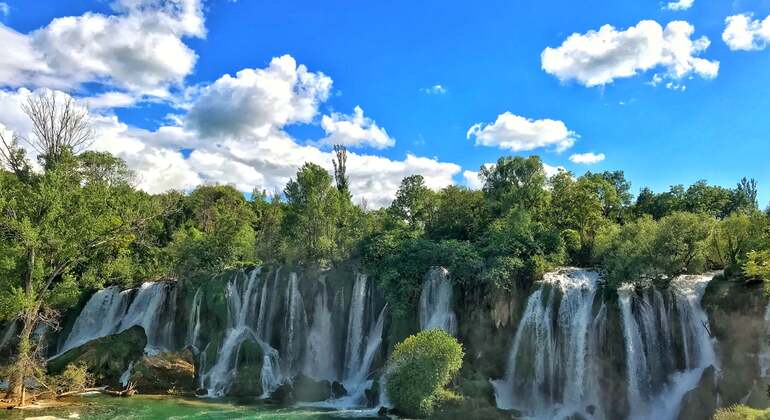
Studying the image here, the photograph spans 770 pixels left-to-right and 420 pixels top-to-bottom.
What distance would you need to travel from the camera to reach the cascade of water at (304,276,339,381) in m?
33.4

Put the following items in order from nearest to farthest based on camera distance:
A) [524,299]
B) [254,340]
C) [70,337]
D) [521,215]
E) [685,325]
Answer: [685,325] → [524,299] → [521,215] → [254,340] → [70,337]

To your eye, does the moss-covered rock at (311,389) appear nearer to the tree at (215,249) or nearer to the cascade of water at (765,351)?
the tree at (215,249)

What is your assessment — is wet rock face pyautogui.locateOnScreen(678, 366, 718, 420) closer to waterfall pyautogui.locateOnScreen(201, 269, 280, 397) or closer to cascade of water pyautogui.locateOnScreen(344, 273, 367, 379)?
cascade of water pyautogui.locateOnScreen(344, 273, 367, 379)

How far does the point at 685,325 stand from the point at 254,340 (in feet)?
75.3

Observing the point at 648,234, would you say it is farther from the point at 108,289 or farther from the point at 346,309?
the point at 108,289

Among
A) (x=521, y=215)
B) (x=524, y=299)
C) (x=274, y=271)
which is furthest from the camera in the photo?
(x=274, y=271)

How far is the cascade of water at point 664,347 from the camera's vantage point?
74.4 feet

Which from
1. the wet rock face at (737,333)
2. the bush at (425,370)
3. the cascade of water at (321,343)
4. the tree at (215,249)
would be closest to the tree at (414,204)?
the cascade of water at (321,343)

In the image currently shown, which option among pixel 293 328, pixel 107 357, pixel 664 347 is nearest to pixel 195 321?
pixel 107 357

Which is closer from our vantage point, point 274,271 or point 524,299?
point 524,299

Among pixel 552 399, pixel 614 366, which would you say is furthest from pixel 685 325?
pixel 552 399

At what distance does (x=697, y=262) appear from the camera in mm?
26453

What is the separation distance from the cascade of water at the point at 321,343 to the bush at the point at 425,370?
10.5 metres

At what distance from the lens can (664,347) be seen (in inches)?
935
